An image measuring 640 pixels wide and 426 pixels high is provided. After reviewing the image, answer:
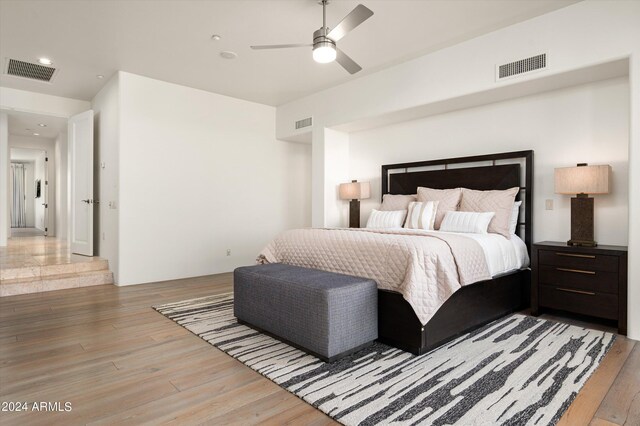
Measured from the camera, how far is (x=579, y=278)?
10.3 feet

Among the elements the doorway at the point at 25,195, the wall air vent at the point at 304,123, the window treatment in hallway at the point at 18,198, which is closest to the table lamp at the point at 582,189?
the wall air vent at the point at 304,123

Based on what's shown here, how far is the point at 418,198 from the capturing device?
4.59 m

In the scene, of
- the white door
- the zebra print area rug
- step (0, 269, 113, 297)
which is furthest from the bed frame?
the white door

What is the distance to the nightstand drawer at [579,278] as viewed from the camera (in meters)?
2.99

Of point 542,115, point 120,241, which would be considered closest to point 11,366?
point 120,241

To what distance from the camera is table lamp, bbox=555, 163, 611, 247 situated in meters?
3.18

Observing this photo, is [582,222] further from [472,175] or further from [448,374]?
[448,374]

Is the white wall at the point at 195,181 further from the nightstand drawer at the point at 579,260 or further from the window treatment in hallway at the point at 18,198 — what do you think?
the window treatment in hallway at the point at 18,198

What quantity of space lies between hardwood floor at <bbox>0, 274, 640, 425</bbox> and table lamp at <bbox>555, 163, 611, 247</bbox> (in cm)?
90

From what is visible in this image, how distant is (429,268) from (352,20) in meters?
1.87

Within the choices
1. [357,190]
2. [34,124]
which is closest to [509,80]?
[357,190]

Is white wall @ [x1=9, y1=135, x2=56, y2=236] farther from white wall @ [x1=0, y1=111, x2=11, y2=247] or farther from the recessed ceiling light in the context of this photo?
the recessed ceiling light

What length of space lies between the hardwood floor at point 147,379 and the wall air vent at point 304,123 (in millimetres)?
3565

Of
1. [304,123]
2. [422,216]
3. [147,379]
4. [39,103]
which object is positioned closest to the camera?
[147,379]
